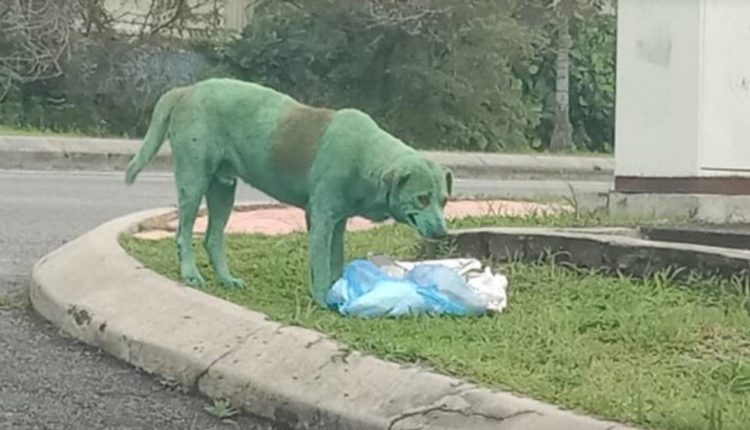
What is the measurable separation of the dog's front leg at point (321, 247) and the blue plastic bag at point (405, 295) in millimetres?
50

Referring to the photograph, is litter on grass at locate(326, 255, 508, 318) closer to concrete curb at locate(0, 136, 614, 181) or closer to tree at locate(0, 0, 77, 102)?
concrete curb at locate(0, 136, 614, 181)

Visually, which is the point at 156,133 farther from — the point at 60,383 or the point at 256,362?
the point at 256,362

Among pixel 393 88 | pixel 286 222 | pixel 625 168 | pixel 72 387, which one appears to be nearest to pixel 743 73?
pixel 625 168

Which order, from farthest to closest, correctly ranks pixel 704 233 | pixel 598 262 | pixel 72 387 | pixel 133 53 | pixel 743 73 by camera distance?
pixel 133 53
pixel 743 73
pixel 704 233
pixel 598 262
pixel 72 387

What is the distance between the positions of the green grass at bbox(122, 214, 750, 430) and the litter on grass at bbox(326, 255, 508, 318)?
0.30 ft

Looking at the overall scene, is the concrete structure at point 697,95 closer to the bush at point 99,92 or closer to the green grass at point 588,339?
the green grass at point 588,339

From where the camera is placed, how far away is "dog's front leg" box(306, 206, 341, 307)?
5766 mm

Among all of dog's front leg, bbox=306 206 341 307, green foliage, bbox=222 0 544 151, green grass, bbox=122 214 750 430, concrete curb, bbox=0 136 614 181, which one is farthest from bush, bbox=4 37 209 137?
dog's front leg, bbox=306 206 341 307

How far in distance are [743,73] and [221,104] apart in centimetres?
433

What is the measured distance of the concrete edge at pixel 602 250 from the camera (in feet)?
20.6

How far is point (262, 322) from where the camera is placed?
5.42 m

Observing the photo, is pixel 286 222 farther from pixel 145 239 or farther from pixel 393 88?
pixel 393 88

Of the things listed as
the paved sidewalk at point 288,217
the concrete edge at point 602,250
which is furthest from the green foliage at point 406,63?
the concrete edge at point 602,250

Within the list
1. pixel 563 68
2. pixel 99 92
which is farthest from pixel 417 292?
pixel 563 68
